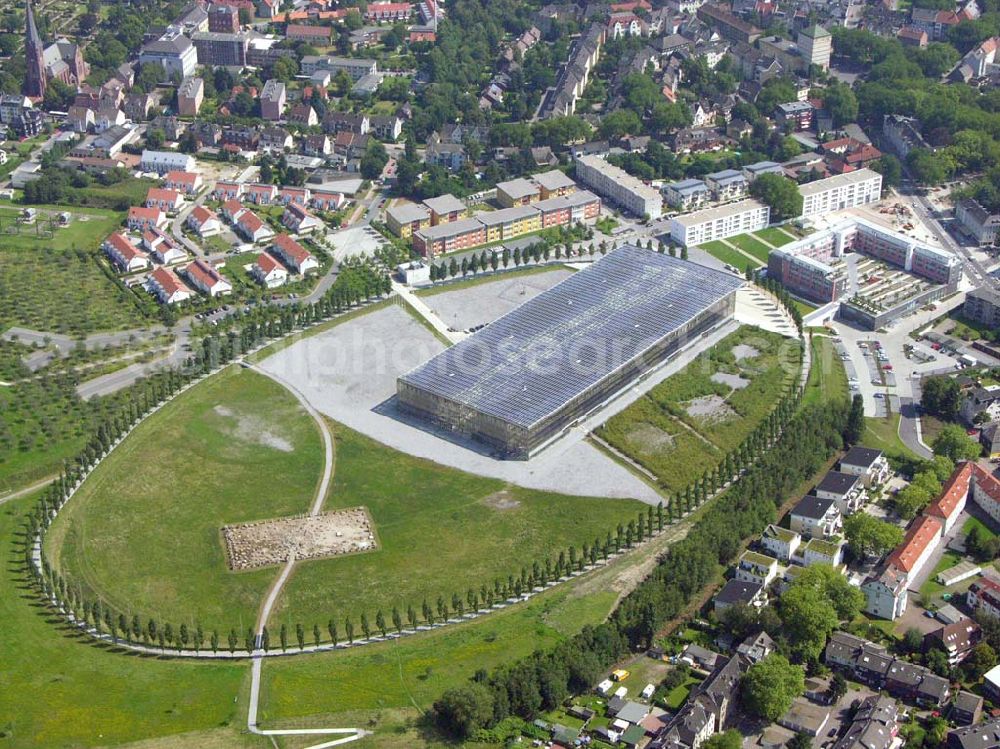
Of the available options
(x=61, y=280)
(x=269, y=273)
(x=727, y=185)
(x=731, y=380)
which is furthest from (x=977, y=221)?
(x=61, y=280)

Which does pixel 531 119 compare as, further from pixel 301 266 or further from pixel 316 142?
pixel 301 266

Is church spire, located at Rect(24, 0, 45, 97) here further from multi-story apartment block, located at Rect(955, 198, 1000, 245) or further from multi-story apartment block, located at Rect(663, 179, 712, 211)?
multi-story apartment block, located at Rect(955, 198, 1000, 245)

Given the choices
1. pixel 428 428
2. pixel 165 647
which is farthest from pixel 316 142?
pixel 165 647

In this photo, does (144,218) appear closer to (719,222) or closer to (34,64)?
(34,64)

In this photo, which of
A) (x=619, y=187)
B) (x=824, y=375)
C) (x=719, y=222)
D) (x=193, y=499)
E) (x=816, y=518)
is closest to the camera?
(x=816, y=518)

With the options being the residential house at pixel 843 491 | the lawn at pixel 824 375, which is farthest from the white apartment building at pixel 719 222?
the residential house at pixel 843 491

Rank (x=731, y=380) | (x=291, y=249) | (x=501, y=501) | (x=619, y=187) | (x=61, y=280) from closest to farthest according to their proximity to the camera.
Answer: (x=501, y=501) → (x=731, y=380) → (x=61, y=280) → (x=291, y=249) → (x=619, y=187)

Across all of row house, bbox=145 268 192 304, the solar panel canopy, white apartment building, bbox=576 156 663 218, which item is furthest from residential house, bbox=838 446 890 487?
row house, bbox=145 268 192 304
